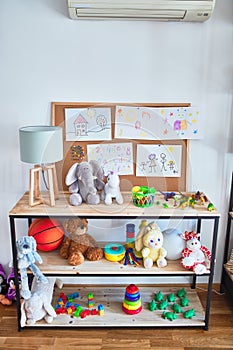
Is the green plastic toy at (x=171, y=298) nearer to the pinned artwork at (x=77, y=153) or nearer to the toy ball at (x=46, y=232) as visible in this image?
the toy ball at (x=46, y=232)

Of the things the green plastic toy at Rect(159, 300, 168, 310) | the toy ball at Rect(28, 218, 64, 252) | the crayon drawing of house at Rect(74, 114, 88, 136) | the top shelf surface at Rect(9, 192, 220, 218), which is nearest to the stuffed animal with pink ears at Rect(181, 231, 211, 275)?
the top shelf surface at Rect(9, 192, 220, 218)

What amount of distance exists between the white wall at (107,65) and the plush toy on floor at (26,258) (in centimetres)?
54

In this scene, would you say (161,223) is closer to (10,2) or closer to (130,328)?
(130,328)

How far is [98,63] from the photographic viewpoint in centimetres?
207

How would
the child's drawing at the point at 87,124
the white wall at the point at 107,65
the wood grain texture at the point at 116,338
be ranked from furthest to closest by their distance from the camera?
the child's drawing at the point at 87,124
the white wall at the point at 107,65
the wood grain texture at the point at 116,338

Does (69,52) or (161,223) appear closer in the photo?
(69,52)

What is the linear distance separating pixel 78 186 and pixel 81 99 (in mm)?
534

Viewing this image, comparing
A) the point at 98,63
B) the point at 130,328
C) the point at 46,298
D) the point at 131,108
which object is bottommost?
the point at 130,328

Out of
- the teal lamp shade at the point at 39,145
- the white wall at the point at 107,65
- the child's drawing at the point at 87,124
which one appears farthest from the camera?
the child's drawing at the point at 87,124

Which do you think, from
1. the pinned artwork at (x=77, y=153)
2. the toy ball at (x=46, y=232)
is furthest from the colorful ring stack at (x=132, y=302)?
the pinned artwork at (x=77, y=153)

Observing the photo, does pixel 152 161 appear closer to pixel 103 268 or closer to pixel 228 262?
pixel 103 268

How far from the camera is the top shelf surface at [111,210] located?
73.3 inches

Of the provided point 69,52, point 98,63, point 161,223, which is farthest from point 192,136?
point 69,52

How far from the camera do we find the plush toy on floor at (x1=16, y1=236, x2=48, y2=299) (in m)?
1.87
